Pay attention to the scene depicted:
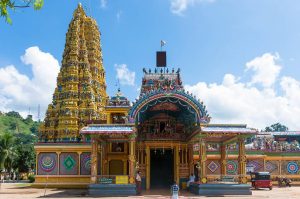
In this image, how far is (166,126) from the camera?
28594 mm

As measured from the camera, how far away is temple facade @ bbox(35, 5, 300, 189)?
79.1 feet

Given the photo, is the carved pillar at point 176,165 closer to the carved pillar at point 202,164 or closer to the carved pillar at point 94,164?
the carved pillar at point 202,164

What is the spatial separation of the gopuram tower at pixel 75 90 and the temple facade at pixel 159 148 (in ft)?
67.8

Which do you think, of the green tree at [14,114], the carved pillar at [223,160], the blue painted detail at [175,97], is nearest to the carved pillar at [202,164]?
the blue painted detail at [175,97]

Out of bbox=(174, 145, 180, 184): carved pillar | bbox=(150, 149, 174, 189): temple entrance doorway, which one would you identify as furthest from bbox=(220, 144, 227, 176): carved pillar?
bbox=(150, 149, 174, 189): temple entrance doorway

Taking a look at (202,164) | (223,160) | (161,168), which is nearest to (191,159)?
(223,160)

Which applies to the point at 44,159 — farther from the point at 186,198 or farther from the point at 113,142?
the point at 186,198

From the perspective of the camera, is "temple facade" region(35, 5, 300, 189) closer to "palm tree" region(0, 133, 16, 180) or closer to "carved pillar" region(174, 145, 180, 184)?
"carved pillar" region(174, 145, 180, 184)

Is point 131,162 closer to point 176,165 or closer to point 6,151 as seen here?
point 176,165

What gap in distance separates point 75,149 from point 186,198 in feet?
42.9

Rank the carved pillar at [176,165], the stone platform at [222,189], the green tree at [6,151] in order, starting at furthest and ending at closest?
the green tree at [6,151], the carved pillar at [176,165], the stone platform at [222,189]

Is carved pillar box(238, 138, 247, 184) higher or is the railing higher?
carved pillar box(238, 138, 247, 184)

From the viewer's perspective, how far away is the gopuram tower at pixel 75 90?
180ft

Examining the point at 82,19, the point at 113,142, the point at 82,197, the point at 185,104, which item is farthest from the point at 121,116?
the point at 82,19
